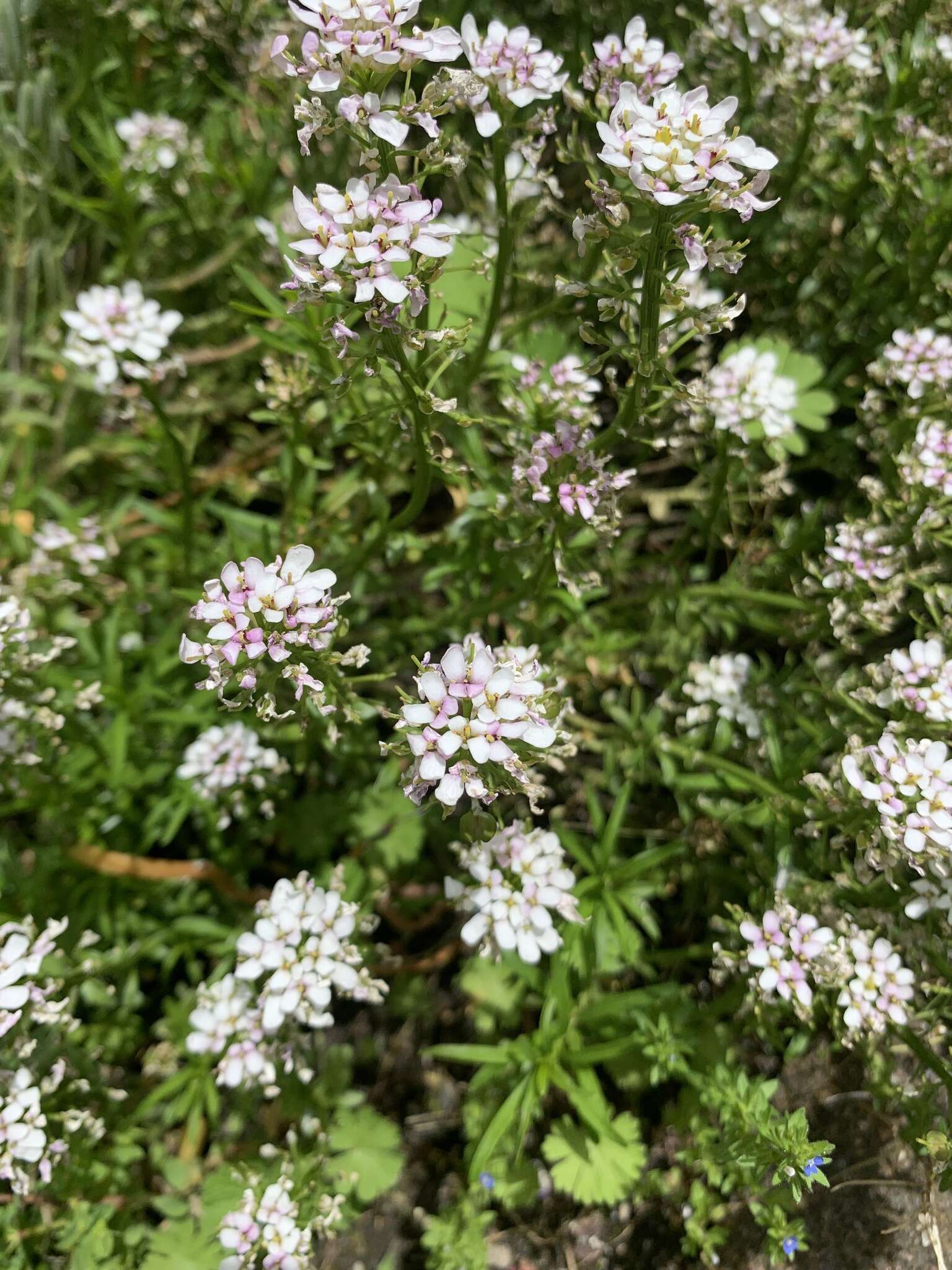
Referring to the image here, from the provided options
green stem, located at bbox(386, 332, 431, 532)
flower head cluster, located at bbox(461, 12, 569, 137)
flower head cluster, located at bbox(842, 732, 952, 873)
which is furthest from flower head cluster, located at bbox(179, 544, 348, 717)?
flower head cluster, located at bbox(842, 732, 952, 873)

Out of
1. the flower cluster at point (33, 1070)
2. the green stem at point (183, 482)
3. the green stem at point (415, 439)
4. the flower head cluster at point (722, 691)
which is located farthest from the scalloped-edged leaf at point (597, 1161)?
the green stem at point (183, 482)

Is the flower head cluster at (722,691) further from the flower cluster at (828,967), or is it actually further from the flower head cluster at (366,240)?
the flower head cluster at (366,240)

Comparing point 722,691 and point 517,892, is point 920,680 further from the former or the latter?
point 517,892

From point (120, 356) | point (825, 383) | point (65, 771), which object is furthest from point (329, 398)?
point (825, 383)

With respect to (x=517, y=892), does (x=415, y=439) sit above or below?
above

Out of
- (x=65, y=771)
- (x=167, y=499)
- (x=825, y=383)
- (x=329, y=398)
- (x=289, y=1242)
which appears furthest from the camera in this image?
(x=167, y=499)

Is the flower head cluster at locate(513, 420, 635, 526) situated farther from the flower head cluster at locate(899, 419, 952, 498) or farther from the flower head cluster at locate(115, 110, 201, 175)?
the flower head cluster at locate(115, 110, 201, 175)

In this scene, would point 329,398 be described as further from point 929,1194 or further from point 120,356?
point 929,1194

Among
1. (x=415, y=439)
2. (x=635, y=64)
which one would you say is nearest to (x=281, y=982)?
(x=415, y=439)
